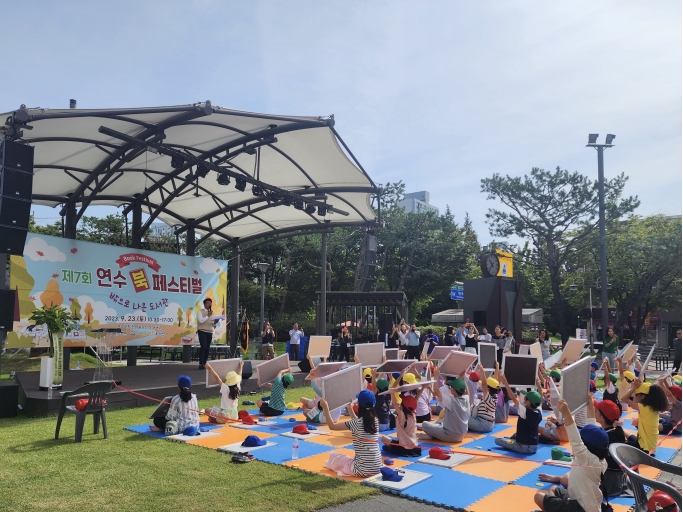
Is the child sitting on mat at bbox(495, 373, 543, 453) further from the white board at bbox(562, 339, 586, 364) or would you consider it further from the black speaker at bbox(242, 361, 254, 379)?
the black speaker at bbox(242, 361, 254, 379)

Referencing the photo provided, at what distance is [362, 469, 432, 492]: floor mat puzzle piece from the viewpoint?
5.84m

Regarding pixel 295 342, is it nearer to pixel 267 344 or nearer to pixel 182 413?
pixel 267 344

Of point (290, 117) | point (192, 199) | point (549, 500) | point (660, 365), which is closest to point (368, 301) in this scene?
point (192, 199)

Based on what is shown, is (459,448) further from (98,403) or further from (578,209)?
(578,209)

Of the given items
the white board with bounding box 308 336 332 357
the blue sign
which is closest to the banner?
the white board with bounding box 308 336 332 357

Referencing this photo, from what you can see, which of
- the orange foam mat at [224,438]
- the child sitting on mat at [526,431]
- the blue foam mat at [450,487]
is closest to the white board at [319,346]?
the orange foam mat at [224,438]

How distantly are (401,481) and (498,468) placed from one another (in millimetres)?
1446

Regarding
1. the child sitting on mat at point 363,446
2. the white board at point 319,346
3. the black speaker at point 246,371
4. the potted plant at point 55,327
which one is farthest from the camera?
the white board at point 319,346

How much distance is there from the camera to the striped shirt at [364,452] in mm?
6242

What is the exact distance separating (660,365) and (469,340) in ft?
33.7

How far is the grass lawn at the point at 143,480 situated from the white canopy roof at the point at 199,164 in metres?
5.18

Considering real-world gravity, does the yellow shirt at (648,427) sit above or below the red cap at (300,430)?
above

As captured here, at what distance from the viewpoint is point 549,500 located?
4781 mm

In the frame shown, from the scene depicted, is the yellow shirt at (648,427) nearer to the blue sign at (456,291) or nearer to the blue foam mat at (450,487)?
the blue foam mat at (450,487)
